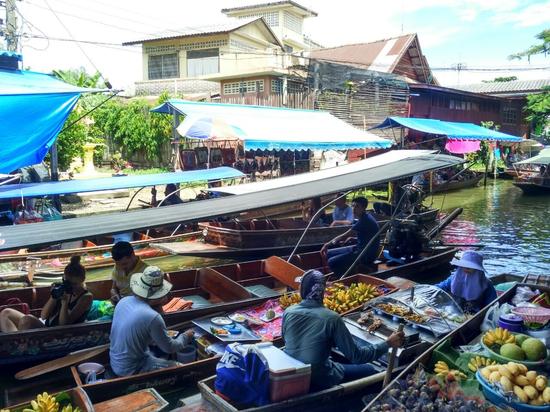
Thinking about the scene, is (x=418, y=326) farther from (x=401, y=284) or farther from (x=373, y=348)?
(x=401, y=284)

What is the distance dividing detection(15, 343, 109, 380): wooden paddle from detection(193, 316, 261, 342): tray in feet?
3.97

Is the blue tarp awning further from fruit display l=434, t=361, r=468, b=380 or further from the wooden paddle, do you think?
fruit display l=434, t=361, r=468, b=380

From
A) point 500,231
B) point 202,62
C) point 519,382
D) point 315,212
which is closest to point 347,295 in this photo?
point 519,382

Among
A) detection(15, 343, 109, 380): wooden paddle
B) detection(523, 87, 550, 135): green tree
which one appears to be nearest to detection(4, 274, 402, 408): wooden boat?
detection(15, 343, 109, 380): wooden paddle

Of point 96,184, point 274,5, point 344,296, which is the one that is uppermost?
point 274,5

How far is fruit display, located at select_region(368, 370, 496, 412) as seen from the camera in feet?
11.8

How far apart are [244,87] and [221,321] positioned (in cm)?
1788

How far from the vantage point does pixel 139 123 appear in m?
23.7

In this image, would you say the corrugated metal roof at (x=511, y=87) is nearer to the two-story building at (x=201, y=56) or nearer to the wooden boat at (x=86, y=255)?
the two-story building at (x=201, y=56)

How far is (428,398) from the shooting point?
147 inches

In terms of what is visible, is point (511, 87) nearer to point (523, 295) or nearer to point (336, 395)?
point (523, 295)

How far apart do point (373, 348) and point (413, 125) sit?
1830 centimetres

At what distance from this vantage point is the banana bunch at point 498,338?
4.39 metres

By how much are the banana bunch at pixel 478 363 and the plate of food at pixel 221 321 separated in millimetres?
3112
